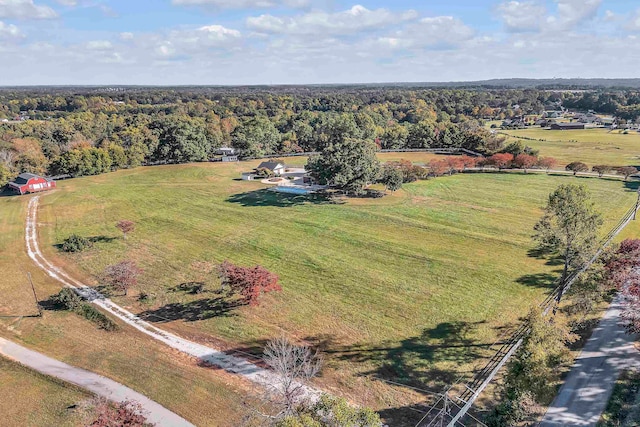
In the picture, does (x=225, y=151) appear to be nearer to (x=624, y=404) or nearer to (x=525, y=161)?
(x=525, y=161)

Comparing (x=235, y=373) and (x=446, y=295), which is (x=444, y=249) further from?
(x=235, y=373)

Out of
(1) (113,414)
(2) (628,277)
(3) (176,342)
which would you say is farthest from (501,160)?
(1) (113,414)

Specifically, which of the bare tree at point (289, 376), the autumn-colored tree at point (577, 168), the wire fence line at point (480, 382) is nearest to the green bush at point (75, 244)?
the bare tree at point (289, 376)

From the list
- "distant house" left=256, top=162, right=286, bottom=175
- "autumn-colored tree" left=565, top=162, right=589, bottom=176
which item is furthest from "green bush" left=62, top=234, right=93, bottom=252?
"autumn-colored tree" left=565, top=162, right=589, bottom=176

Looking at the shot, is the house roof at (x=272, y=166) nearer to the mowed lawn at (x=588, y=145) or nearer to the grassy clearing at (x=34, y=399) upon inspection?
the mowed lawn at (x=588, y=145)

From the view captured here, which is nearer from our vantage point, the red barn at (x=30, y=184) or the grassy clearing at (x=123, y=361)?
the grassy clearing at (x=123, y=361)
